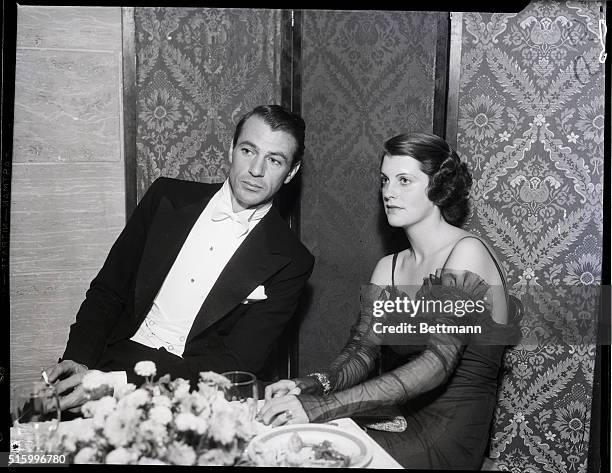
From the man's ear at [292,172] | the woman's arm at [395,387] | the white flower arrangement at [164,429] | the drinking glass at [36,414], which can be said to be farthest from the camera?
the man's ear at [292,172]

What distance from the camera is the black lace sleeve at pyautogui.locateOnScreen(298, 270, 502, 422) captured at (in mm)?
1470

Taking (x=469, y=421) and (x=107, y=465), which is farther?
(x=469, y=421)

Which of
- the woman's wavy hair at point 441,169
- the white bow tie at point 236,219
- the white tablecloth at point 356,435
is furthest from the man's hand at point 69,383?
the woman's wavy hair at point 441,169

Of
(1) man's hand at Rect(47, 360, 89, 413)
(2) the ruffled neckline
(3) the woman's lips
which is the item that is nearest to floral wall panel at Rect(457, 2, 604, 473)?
(2) the ruffled neckline

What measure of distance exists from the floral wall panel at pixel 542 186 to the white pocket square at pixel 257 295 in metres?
0.67

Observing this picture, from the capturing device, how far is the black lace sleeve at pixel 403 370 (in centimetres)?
147

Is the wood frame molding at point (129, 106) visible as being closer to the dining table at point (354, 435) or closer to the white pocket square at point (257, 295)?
the white pocket square at point (257, 295)

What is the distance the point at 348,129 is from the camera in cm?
180

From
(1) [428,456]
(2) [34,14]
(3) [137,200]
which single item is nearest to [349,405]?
(1) [428,456]

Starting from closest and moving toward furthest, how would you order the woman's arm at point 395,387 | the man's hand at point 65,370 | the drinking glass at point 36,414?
the drinking glass at point 36,414 < the woman's arm at point 395,387 < the man's hand at point 65,370

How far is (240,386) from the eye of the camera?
4.13 ft

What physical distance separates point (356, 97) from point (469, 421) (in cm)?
101

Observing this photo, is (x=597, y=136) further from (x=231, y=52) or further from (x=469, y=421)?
(x=231, y=52)

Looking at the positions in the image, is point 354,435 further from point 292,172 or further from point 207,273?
point 292,172
